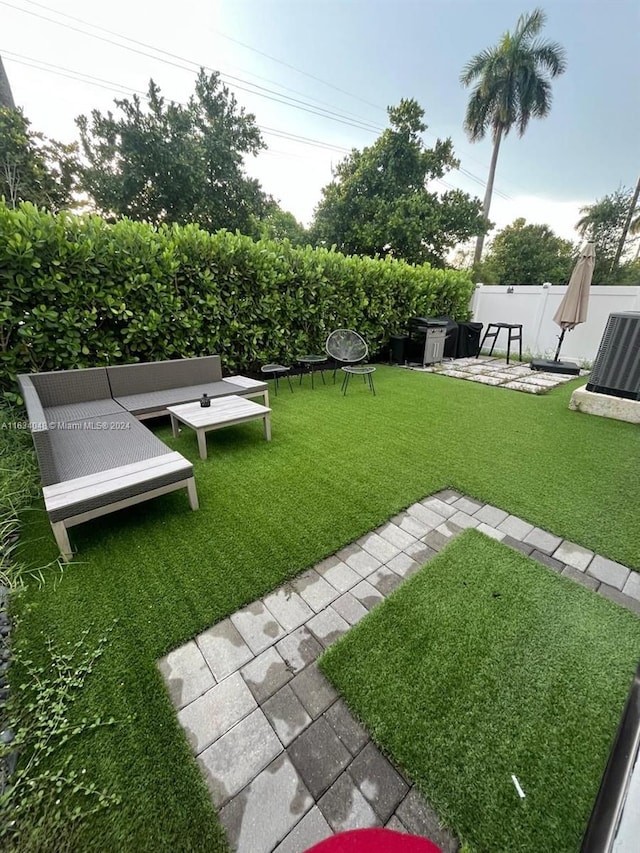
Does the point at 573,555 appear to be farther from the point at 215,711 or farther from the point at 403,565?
the point at 215,711

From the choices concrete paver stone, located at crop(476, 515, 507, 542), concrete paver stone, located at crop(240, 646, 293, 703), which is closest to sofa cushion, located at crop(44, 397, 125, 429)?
concrete paver stone, located at crop(240, 646, 293, 703)

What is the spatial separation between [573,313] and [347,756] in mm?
7793

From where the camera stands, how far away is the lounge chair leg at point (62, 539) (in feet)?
6.16

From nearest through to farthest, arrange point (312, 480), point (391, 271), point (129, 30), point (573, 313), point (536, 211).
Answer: point (312, 480)
point (573, 313)
point (391, 271)
point (129, 30)
point (536, 211)


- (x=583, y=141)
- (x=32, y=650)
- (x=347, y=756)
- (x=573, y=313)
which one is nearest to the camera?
(x=347, y=756)

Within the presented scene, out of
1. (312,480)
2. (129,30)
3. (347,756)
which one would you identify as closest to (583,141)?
(129,30)

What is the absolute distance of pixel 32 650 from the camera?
149 centimetres

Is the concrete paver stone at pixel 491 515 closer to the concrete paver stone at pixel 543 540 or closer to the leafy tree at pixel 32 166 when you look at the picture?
the concrete paver stone at pixel 543 540

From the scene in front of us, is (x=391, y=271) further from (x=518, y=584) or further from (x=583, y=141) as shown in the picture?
(x=583, y=141)

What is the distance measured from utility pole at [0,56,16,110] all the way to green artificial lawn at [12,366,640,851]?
11.7 meters

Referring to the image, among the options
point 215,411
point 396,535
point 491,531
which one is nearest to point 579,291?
point 491,531

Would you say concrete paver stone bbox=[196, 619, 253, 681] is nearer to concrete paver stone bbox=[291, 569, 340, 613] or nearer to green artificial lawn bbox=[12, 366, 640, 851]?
green artificial lawn bbox=[12, 366, 640, 851]

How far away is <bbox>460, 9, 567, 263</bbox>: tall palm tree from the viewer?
13.5 meters

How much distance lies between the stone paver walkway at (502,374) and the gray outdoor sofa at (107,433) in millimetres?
4566
